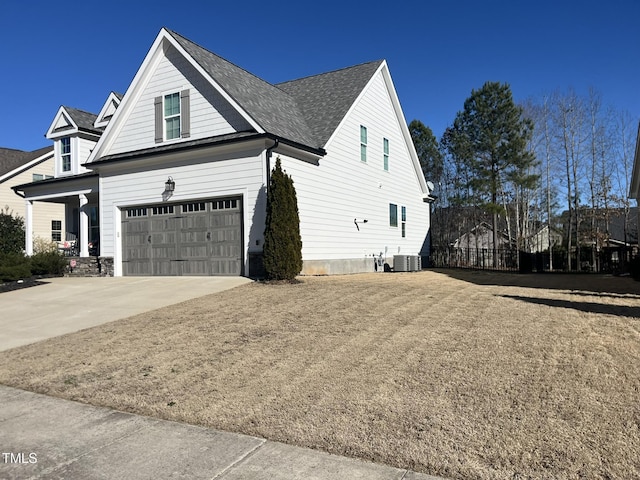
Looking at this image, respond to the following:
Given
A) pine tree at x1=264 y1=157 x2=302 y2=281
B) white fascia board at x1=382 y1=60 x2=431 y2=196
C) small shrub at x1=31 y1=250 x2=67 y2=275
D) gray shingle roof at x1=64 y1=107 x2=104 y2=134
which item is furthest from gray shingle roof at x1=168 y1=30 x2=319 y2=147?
small shrub at x1=31 y1=250 x2=67 y2=275

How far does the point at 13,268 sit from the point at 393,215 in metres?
14.3

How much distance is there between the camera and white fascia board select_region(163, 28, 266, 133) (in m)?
12.5

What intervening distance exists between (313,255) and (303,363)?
910cm

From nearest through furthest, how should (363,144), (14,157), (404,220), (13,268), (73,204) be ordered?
1. (13,268)
2. (363,144)
3. (404,220)
4. (73,204)
5. (14,157)

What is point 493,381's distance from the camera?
13.9ft

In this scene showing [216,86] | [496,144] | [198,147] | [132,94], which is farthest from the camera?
[496,144]

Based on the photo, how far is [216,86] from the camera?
43.6 feet

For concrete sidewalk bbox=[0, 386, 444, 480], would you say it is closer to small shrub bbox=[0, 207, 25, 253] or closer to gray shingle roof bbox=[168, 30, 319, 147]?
gray shingle roof bbox=[168, 30, 319, 147]

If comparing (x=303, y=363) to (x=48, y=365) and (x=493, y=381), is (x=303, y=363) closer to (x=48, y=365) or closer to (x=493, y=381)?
(x=493, y=381)

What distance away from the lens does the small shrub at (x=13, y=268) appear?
13.3 m

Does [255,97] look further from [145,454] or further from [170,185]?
[145,454]

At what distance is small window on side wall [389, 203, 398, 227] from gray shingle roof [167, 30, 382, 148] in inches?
211

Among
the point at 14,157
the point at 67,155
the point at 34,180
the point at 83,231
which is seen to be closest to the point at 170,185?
the point at 83,231

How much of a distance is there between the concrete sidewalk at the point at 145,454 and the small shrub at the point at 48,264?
13.3 m
